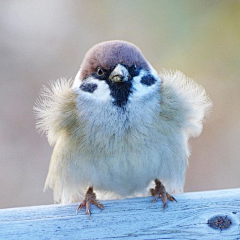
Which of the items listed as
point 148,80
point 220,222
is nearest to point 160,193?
point 220,222

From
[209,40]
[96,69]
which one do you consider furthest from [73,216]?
[209,40]

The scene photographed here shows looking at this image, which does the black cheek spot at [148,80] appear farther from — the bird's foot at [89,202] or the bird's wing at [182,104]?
the bird's foot at [89,202]

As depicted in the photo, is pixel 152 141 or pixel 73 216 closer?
pixel 73 216

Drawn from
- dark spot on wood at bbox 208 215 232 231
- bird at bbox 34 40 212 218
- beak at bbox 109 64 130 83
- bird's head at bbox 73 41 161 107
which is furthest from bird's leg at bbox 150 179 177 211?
beak at bbox 109 64 130 83

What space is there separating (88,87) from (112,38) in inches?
75.4

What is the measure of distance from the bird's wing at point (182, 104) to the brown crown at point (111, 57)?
191 millimetres

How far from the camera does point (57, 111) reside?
10.2 ft

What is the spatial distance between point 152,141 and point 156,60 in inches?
74.1

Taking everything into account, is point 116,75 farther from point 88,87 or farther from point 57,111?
point 57,111

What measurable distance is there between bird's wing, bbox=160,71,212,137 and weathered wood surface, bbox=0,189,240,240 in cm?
50

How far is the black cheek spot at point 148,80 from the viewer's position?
2.99m

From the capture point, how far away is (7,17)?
4988 mm

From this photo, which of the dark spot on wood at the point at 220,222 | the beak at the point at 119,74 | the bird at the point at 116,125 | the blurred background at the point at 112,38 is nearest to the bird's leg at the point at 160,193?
the bird at the point at 116,125

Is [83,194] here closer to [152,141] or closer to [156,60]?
[152,141]
